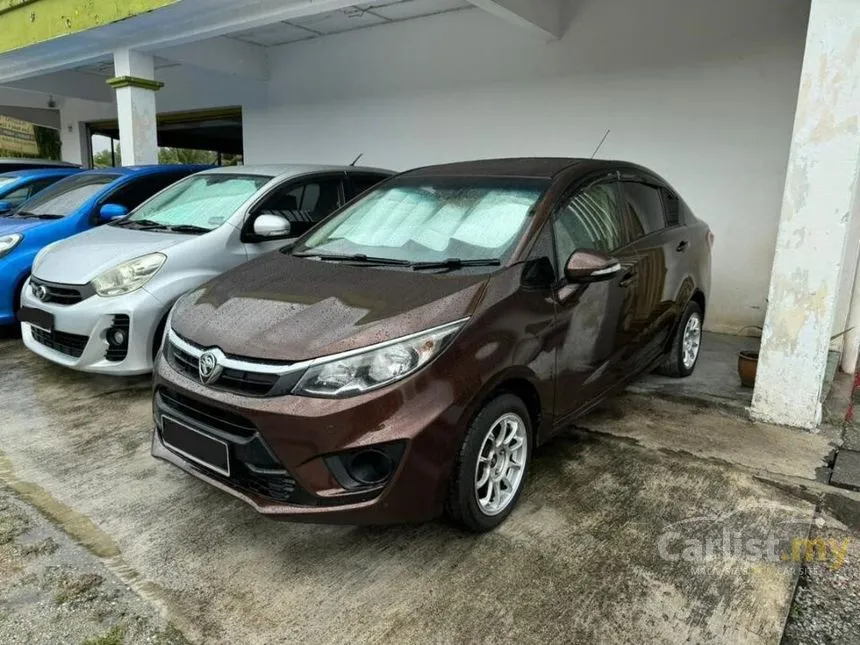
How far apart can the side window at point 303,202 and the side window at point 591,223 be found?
2.39m

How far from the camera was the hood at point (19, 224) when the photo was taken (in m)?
5.46

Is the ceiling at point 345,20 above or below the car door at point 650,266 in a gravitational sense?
above

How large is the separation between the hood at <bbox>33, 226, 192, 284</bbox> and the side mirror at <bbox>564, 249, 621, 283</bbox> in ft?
9.13

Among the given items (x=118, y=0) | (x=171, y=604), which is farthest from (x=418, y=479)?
(x=118, y=0)

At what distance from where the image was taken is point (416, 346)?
94.0 inches

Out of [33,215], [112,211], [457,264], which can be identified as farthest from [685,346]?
[33,215]

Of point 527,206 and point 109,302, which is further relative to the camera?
point 109,302

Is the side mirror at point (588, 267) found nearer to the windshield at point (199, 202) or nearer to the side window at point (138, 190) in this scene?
the windshield at point (199, 202)

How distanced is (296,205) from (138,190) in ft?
7.00

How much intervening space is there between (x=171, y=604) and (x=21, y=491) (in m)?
1.33

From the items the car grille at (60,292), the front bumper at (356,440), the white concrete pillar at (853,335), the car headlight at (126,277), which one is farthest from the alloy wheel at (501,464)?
the white concrete pillar at (853,335)

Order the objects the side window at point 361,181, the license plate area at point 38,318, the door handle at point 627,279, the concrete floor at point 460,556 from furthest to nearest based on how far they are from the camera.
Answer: the side window at point 361,181, the license plate area at point 38,318, the door handle at point 627,279, the concrete floor at point 460,556

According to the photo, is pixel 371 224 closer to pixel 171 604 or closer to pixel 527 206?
pixel 527 206

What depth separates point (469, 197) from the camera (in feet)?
11.0
